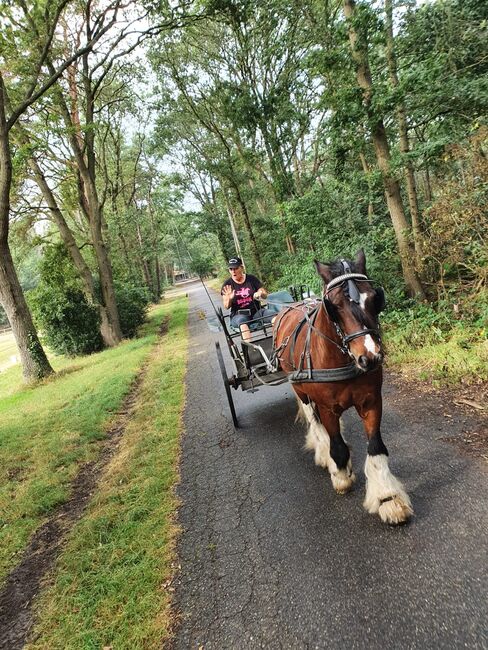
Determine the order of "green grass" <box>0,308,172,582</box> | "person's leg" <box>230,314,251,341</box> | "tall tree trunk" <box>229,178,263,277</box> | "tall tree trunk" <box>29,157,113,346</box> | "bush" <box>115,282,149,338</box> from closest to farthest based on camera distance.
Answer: "green grass" <box>0,308,172,582</box>
"person's leg" <box>230,314,251,341</box>
"tall tree trunk" <box>29,157,113,346</box>
"bush" <box>115,282,149,338</box>
"tall tree trunk" <box>229,178,263,277</box>

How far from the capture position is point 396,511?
277 centimetres

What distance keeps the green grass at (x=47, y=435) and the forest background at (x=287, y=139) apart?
6.59ft

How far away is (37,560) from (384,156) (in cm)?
853

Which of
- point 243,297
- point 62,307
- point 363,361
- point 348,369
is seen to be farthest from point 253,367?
point 62,307

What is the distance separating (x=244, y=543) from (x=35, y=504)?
2960mm

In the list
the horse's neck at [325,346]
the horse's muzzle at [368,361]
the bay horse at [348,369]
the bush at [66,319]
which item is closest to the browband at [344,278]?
the bay horse at [348,369]

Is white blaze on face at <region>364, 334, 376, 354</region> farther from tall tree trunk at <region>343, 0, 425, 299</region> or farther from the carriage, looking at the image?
tall tree trunk at <region>343, 0, 425, 299</region>

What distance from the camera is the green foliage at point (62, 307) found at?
47.5ft

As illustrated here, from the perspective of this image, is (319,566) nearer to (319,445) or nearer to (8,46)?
(319,445)

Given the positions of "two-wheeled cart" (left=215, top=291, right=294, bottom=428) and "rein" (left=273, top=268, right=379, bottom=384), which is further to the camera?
"two-wheeled cart" (left=215, top=291, right=294, bottom=428)

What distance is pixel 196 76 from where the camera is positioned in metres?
17.0

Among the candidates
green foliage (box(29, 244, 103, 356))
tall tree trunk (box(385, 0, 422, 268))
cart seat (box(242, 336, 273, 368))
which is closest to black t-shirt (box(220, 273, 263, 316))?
cart seat (box(242, 336, 273, 368))

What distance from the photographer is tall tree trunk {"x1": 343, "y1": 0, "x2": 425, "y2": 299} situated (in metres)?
6.77

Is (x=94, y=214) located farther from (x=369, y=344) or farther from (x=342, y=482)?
(x=369, y=344)
